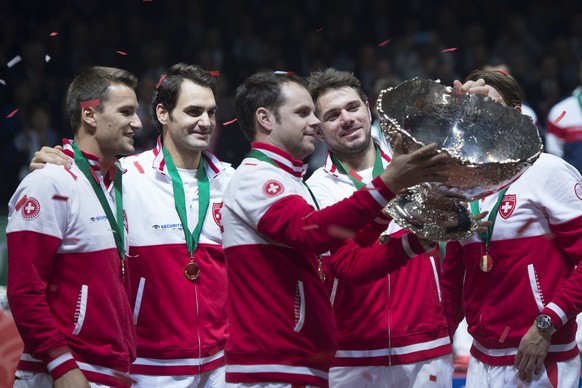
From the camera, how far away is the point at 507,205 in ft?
13.8

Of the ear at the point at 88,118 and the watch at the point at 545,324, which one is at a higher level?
the ear at the point at 88,118

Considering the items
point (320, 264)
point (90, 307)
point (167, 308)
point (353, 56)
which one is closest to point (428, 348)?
point (320, 264)

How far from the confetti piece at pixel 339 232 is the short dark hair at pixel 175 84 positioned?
1.68 meters

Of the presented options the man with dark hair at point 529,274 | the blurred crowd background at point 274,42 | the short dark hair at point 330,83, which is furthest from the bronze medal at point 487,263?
the blurred crowd background at point 274,42

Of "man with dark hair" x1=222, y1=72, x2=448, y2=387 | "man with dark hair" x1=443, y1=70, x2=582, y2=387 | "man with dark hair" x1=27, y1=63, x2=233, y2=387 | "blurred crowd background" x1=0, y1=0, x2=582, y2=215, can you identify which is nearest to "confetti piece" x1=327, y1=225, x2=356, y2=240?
"man with dark hair" x1=222, y1=72, x2=448, y2=387

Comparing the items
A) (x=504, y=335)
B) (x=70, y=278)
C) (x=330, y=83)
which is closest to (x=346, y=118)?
(x=330, y=83)

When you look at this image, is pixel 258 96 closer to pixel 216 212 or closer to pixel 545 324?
pixel 216 212

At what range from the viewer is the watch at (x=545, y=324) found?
4.01 metres

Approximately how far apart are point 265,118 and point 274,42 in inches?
236

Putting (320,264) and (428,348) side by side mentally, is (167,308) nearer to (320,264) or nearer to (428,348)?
(320,264)

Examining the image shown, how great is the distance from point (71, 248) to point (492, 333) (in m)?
1.72

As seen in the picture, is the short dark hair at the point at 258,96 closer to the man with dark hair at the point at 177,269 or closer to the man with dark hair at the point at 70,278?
the man with dark hair at the point at 70,278

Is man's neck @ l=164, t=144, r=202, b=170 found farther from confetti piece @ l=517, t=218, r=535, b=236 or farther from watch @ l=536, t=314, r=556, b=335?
watch @ l=536, t=314, r=556, b=335

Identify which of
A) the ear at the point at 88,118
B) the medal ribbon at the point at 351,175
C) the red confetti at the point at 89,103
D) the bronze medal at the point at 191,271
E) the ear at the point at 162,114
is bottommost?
the bronze medal at the point at 191,271
